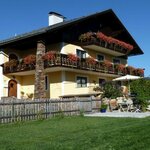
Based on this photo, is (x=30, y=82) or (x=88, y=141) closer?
(x=88, y=141)

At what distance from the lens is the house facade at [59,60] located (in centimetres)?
2705

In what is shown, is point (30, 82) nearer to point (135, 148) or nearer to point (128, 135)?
point (128, 135)

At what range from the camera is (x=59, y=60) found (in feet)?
86.4

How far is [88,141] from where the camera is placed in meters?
9.22

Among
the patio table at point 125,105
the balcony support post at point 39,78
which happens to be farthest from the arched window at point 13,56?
the patio table at point 125,105

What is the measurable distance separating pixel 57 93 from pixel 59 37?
4.89m

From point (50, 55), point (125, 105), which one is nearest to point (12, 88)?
point (50, 55)

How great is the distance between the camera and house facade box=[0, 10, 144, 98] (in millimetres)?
27047

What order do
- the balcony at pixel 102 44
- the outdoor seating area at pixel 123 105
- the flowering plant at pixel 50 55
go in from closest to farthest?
1. the outdoor seating area at pixel 123 105
2. the flowering plant at pixel 50 55
3. the balcony at pixel 102 44

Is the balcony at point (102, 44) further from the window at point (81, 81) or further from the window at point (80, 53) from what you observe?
the window at point (81, 81)

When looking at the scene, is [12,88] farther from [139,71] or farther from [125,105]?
[139,71]

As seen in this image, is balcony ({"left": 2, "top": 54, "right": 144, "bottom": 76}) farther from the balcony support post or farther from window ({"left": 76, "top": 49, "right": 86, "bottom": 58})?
window ({"left": 76, "top": 49, "right": 86, "bottom": 58})

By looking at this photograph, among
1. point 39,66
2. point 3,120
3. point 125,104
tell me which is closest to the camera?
point 3,120

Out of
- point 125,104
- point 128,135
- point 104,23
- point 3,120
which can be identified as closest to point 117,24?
point 104,23
